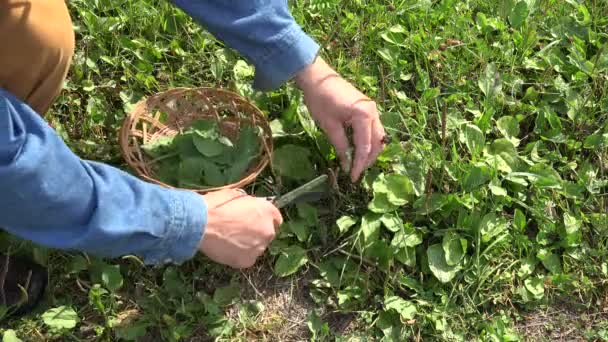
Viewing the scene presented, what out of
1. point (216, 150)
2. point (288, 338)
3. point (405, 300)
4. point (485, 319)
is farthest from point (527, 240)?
point (216, 150)

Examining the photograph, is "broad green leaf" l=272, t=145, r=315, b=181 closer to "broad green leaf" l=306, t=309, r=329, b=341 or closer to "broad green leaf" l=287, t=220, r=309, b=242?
"broad green leaf" l=287, t=220, r=309, b=242

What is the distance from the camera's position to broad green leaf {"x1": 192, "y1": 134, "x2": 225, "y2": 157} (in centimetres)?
156

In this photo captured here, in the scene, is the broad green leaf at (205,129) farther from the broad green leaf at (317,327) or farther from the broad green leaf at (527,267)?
the broad green leaf at (527,267)

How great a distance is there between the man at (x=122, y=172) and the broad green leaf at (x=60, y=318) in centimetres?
5

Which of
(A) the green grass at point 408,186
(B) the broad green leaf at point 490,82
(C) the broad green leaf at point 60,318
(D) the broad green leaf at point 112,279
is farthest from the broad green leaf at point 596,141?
(C) the broad green leaf at point 60,318

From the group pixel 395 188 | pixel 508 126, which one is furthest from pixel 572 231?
pixel 395 188

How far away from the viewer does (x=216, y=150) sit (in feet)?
5.15

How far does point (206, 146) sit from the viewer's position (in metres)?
1.56

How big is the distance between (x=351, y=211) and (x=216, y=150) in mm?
331

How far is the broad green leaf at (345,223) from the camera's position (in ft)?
5.10

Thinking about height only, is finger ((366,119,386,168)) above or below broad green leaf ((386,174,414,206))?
above

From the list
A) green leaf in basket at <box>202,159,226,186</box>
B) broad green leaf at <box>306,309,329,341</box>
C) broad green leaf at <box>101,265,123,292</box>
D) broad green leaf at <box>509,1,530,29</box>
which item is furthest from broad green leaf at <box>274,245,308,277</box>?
broad green leaf at <box>509,1,530,29</box>

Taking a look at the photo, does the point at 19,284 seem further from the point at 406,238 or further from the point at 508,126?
the point at 508,126

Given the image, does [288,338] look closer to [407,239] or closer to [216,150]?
[407,239]
